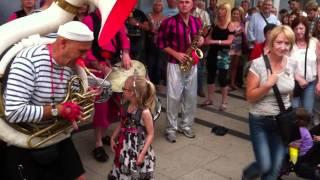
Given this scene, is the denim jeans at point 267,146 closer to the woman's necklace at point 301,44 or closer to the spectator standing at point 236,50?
the woman's necklace at point 301,44

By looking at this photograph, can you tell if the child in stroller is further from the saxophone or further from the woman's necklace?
the saxophone

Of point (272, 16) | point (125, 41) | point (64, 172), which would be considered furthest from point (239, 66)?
point (64, 172)

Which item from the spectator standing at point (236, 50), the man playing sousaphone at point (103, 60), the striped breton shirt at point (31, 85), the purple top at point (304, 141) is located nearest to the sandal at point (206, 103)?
the spectator standing at point (236, 50)

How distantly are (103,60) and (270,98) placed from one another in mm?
1807

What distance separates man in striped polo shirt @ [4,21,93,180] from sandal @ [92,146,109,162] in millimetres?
1837

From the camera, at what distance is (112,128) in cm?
571

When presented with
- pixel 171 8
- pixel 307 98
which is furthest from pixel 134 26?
pixel 307 98

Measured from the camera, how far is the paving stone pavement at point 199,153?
4.55m

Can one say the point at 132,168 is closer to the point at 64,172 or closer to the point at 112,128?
the point at 64,172

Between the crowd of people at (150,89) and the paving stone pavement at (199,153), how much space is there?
0.51ft

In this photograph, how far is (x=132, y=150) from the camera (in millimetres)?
3521

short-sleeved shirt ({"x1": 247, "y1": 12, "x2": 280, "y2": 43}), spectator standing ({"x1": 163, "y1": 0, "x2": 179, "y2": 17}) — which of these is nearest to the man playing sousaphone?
spectator standing ({"x1": 163, "y1": 0, "x2": 179, "y2": 17})

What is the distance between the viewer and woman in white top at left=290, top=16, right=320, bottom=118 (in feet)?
16.5

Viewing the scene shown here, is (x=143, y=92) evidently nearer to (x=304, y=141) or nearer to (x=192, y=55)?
(x=304, y=141)
